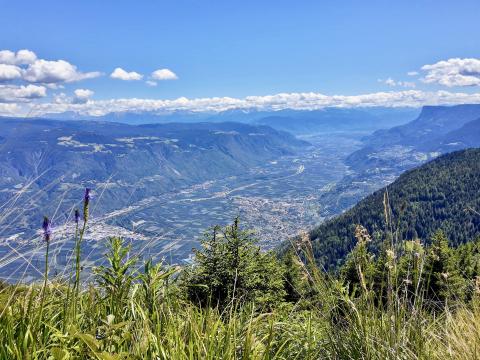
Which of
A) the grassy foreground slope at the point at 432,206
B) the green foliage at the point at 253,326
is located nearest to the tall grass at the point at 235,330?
the green foliage at the point at 253,326

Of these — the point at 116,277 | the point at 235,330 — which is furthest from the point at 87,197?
the point at 116,277

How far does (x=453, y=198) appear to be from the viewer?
561ft

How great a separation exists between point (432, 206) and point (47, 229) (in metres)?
179

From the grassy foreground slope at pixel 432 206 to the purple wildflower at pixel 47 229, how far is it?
120 meters

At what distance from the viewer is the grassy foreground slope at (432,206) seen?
12795 cm

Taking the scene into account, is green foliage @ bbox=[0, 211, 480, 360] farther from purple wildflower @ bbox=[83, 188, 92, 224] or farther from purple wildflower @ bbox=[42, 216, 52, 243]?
purple wildflower @ bbox=[83, 188, 92, 224]

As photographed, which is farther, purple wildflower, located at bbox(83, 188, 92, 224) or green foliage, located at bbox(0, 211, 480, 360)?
green foliage, located at bbox(0, 211, 480, 360)

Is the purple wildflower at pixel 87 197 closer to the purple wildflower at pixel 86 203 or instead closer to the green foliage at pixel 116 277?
the purple wildflower at pixel 86 203

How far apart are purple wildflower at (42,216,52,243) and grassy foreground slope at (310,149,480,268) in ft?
393

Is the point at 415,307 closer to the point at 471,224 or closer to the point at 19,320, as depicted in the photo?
the point at 19,320

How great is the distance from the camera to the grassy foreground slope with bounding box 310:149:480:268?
127950mm

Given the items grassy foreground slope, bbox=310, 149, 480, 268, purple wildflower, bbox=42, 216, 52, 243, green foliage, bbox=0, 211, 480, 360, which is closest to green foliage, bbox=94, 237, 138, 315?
green foliage, bbox=0, 211, 480, 360

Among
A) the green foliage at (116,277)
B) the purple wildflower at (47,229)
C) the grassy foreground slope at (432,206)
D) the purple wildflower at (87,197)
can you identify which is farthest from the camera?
the grassy foreground slope at (432,206)

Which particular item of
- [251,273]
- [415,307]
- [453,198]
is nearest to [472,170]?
[453,198]
